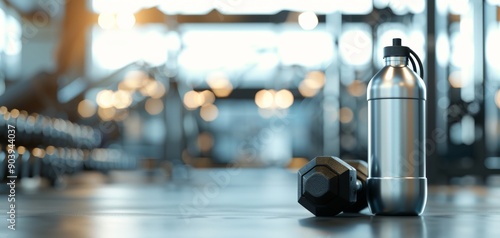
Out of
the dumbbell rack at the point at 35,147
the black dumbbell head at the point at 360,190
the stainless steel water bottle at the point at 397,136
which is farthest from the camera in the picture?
the dumbbell rack at the point at 35,147

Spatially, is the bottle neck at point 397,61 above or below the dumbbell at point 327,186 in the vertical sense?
above

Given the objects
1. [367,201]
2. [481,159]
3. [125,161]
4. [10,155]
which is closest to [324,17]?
[125,161]

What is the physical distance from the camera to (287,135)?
1259 cm

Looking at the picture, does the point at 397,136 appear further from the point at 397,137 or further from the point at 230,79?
the point at 230,79

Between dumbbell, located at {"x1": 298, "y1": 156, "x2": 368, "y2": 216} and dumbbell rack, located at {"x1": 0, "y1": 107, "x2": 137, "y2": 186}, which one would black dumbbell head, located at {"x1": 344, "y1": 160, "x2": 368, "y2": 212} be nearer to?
dumbbell, located at {"x1": 298, "y1": 156, "x2": 368, "y2": 216}

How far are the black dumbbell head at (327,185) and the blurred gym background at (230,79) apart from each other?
117cm

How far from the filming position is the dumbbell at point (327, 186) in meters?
1.23

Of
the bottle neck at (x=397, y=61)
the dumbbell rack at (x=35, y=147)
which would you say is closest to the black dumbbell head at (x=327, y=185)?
the bottle neck at (x=397, y=61)

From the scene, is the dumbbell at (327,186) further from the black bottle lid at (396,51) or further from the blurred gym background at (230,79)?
the blurred gym background at (230,79)

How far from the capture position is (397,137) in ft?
4.01

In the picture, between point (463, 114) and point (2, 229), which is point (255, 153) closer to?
point (463, 114)

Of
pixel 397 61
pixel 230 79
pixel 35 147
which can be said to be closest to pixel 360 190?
pixel 397 61

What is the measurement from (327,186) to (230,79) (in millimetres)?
10601

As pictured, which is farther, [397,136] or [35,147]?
[35,147]
